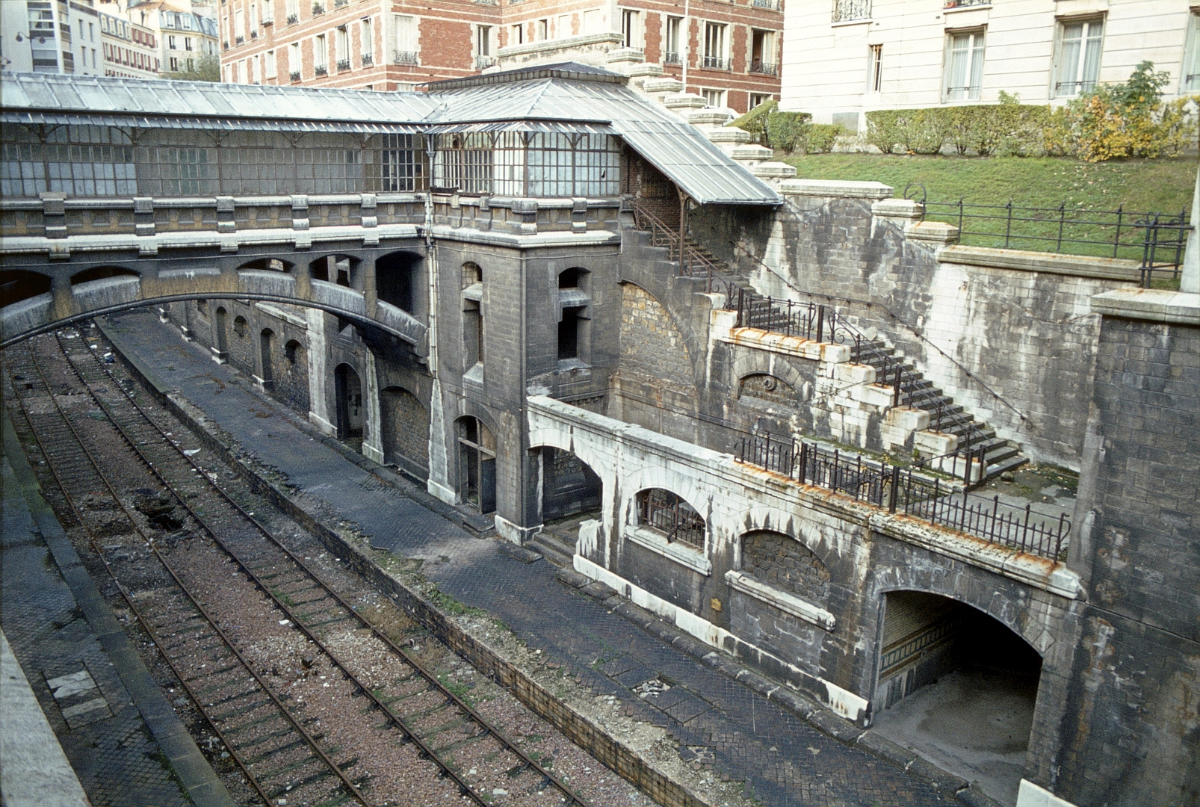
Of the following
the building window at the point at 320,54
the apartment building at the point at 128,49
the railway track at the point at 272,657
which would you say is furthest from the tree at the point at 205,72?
the railway track at the point at 272,657

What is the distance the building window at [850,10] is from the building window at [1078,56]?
563 cm

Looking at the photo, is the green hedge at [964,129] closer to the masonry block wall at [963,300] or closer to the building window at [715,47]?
the masonry block wall at [963,300]

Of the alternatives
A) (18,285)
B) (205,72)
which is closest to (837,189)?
(18,285)

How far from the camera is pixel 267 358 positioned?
36.3 metres

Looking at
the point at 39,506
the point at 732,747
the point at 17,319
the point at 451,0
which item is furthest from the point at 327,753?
the point at 451,0

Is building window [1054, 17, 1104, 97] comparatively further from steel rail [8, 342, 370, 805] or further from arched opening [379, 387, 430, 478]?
steel rail [8, 342, 370, 805]

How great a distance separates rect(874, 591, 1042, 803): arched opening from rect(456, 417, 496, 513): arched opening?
11872 mm

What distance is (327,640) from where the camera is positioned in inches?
757

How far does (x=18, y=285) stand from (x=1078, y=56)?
84.0ft

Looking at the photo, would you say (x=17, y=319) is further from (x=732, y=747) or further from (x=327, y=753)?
(x=732, y=747)

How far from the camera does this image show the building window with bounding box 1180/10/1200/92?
1967 cm

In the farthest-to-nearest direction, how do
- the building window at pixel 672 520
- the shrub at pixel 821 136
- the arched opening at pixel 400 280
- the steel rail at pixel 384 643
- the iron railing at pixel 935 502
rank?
1. the shrub at pixel 821 136
2. the arched opening at pixel 400 280
3. the building window at pixel 672 520
4. the steel rail at pixel 384 643
5. the iron railing at pixel 935 502

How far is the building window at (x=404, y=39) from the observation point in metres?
34.5

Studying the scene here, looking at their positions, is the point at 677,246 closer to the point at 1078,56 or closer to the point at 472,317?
the point at 472,317
